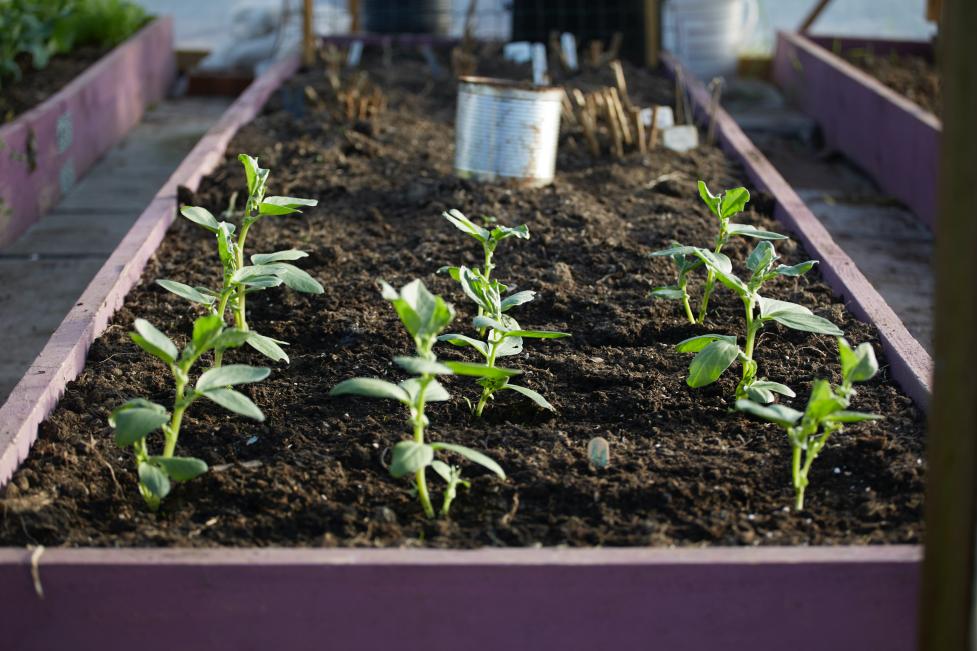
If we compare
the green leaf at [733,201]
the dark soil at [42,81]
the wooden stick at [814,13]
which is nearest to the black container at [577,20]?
the wooden stick at [814,13]

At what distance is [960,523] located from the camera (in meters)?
1.46

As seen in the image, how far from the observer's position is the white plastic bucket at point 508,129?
423cm

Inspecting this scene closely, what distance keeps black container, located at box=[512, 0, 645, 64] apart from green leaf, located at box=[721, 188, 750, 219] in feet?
Result: 15.3

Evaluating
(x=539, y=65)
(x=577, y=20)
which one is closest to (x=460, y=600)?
(x=539, y=65)

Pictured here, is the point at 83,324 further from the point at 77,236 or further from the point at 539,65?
the point at 539,65

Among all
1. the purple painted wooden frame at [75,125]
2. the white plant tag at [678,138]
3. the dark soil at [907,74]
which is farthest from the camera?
the dark soil at [907,74]

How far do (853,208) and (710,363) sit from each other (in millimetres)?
3276

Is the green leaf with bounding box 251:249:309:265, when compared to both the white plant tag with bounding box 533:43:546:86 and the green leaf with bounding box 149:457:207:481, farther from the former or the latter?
the white plant tag with bounding box 533:43:546:86

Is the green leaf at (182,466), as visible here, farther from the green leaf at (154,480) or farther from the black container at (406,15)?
the black container at (406,15)

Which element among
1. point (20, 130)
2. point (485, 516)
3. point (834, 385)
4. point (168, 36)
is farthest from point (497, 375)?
point (168, 36)

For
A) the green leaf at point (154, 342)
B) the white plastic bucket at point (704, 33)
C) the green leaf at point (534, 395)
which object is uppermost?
the white plastic bucket at point (704, 33)

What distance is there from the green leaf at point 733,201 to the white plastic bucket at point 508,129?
134 centimetres

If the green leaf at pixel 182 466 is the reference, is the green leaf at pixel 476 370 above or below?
above

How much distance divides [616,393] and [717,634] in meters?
0.85
